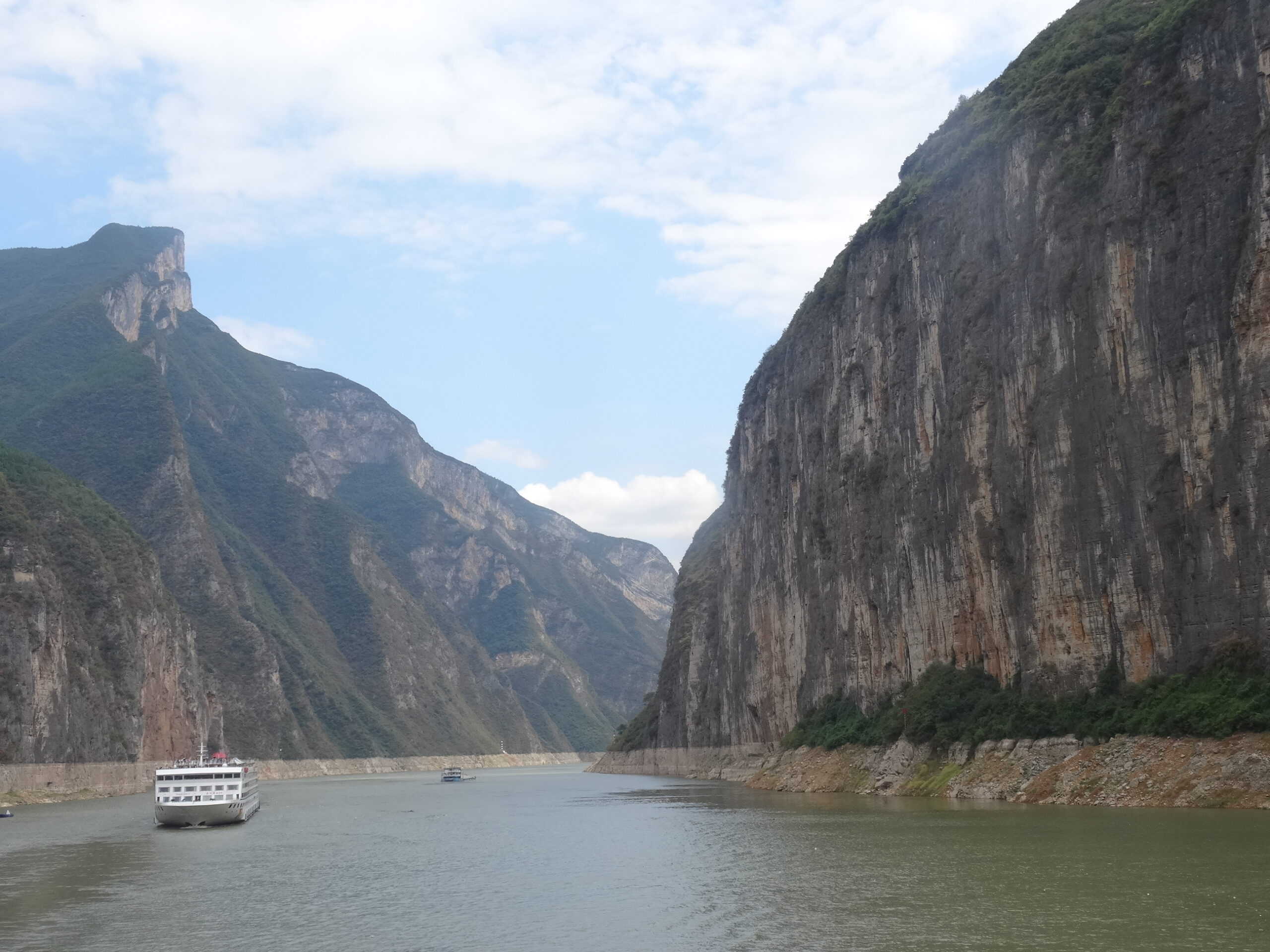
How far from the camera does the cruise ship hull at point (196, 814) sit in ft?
245

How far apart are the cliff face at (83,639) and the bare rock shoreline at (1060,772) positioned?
2741 inches

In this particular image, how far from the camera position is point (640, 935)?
103ft

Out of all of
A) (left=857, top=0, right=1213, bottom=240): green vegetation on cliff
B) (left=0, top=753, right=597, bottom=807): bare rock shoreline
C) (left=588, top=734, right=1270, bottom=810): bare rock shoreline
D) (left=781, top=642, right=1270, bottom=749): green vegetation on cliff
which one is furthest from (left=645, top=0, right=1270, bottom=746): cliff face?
(left=0, top=753, right=597, bottom=807): bare rock shoreline

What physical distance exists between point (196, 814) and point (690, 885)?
44.6 metres

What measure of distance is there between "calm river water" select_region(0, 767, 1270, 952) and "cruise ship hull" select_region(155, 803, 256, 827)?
4.28 m

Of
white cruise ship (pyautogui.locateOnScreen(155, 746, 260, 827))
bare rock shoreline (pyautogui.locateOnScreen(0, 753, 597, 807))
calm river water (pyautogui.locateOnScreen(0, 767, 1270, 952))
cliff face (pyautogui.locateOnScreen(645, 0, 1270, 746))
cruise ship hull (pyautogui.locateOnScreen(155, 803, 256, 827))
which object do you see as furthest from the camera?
bare rock shoreline (pyautogui.locateOnScreen(0, 753, 597, 807))

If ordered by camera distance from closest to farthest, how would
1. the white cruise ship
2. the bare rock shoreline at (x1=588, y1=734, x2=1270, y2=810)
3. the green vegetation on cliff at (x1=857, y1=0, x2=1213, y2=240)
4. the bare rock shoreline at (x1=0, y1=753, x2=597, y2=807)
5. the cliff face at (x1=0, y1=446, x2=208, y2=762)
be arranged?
the bare rock shoreline at (x1=588, y1=734, x2=1270, y2=810) < the green vegetation on cliff at (x1=857, y1=0, x2=1213, y2=240) < the white cruise ship < the bare rock shoreline at (x1=0, y1=753, x2=597, y2=807) < the cliff face at (x1=0, y1=446, x2=208, y2=762)

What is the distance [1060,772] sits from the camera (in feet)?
198

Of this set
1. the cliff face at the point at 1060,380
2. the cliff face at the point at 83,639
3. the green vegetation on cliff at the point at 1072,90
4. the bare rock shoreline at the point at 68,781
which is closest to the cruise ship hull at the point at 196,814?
the bare rock shoreline at the point at 68,781

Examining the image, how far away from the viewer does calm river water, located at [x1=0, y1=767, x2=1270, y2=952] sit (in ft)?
98.8

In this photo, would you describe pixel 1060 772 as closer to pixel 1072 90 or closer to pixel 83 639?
pixel 1072 90

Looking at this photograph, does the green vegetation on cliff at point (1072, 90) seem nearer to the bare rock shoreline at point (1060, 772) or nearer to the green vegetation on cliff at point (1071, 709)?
the green vegetation on cliff at point (1071, 709)

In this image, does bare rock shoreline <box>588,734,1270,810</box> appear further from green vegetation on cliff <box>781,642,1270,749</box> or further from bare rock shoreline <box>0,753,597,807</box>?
bare rock shoreline <box>0,753,597,807</box>

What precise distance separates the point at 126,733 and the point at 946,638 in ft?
321
